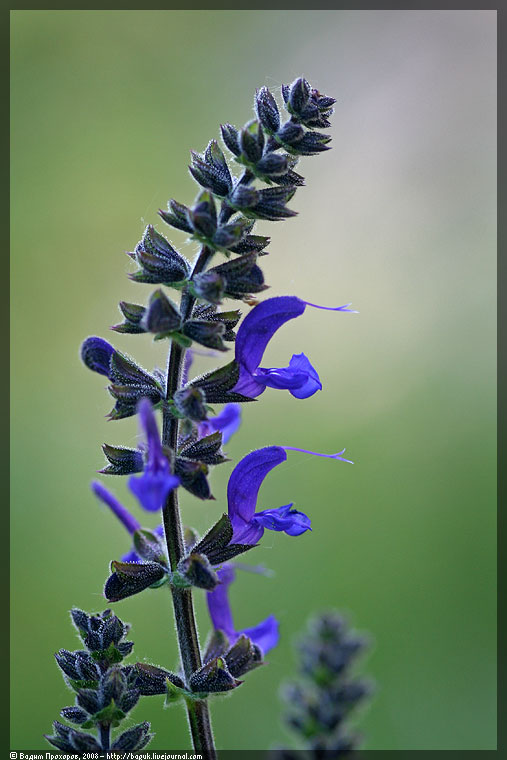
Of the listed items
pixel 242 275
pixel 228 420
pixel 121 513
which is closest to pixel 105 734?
pixel 121 513

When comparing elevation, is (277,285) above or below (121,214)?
below

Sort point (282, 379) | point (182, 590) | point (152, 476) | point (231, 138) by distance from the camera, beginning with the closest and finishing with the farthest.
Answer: point (152, 476) < point (182, 590) < point (231, 138) < point (282, 379)

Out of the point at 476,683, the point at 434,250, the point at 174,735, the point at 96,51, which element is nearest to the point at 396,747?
the point at 476,683

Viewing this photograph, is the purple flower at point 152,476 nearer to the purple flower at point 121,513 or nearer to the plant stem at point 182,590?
the plant stem at point 182,590

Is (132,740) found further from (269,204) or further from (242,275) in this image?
(269,204)

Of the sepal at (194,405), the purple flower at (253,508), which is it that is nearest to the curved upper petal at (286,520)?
the purple flower at (253,508)

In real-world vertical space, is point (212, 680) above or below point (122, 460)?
below

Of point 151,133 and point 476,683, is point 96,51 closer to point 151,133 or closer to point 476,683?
point 151,133

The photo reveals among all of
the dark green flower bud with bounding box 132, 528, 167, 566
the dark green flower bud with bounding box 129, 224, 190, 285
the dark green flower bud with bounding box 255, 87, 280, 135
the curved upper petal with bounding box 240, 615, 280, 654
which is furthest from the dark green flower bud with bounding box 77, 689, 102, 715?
the dark green flower bud with bounding box 255, 87, 280, 135
